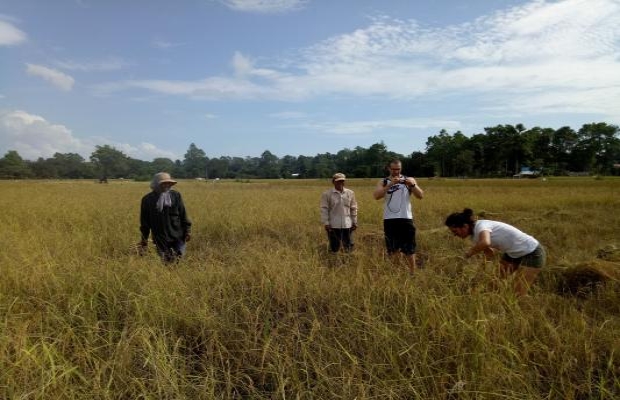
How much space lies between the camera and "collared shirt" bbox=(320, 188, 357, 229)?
4801 mm

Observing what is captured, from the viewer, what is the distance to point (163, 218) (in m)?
4.08

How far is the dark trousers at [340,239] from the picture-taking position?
191 inches

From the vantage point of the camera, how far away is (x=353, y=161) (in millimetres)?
81188

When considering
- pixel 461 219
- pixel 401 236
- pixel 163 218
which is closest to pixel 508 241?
pixel 461 219

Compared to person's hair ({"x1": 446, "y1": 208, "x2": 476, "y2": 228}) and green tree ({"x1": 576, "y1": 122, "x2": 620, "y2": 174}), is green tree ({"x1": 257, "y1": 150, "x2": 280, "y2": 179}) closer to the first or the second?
green tree ({"x1": 576, "y1": 122, "x2": 620, "y2": 174})

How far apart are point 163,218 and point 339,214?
7.41 ft

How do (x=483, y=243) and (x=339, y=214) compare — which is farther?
(x=339, y=214)

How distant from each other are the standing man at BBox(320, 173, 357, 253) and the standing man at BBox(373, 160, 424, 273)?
53 centimetres

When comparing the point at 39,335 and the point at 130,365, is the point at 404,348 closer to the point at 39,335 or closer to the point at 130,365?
the point at 130,365

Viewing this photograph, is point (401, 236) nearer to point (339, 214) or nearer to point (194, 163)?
point (339, 214)

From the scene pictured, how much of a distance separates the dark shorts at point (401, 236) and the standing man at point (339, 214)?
62cm

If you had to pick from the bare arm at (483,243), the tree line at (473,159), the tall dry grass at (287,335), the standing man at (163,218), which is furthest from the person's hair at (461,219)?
the tree line at (473,159)

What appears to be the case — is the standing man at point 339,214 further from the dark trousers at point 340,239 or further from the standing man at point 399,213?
the standing man at point 399,213

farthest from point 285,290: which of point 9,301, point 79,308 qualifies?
point 9,301
